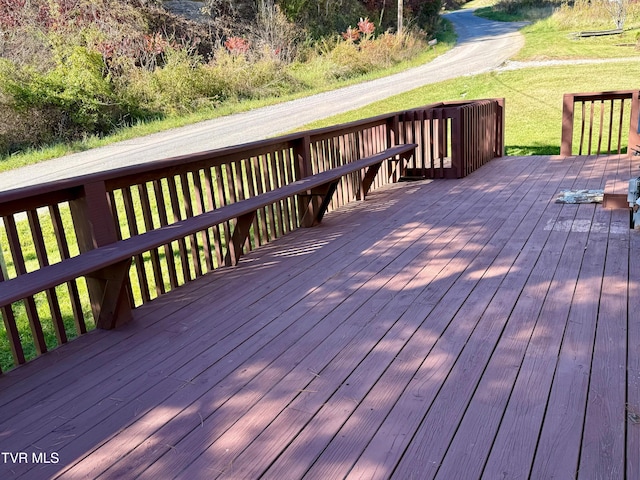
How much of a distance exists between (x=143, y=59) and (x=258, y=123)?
5714mm

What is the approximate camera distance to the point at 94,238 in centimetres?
289

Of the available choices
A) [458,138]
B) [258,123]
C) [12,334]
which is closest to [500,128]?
[458,138]

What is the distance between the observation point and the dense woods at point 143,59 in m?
12.2

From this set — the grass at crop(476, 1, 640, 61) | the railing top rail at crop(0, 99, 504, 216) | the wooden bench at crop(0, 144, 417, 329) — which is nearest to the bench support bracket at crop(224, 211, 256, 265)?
the wooden bench at crop(0, 144, 417, 329)

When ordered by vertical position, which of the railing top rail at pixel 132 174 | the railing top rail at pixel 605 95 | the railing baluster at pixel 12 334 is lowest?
the railing baluster at pixel 12 334

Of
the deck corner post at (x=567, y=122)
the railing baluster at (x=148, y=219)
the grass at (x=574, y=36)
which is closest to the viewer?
the railing baluster at (x=148, y=219)

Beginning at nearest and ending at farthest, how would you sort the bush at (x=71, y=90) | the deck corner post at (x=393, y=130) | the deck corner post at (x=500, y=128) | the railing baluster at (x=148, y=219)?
1. the railing baluster at (x=148, y=219)
2. the deck corner post at (x=393, y=130)
3. the deck corner post at (x=500, y=128)
4. the bush at (x=71, y=90)

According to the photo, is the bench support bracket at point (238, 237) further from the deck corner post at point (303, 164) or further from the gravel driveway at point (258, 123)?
the gravel driveway at point (258, 123)

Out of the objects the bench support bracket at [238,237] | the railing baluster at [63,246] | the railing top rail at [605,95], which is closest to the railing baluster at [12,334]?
the railing baluster at [63,246]

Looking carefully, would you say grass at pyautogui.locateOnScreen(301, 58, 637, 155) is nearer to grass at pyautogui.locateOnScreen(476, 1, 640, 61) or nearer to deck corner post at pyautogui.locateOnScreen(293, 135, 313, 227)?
grass at pyautogui.locateOnScreen(476, 1, 640, 61)

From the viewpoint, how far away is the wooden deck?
1.80 meters

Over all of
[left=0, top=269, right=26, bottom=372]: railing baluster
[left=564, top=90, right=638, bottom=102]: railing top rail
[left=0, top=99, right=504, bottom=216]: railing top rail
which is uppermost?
[left=0, top=99, right=504, bottom=216]: railing top rail

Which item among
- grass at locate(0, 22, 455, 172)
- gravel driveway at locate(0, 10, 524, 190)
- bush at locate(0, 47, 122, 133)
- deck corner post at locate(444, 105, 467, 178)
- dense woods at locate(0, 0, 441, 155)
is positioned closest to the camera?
deck corner post at locate(444, 105, 467, 178)

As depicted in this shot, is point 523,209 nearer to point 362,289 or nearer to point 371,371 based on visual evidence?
point 362,289
